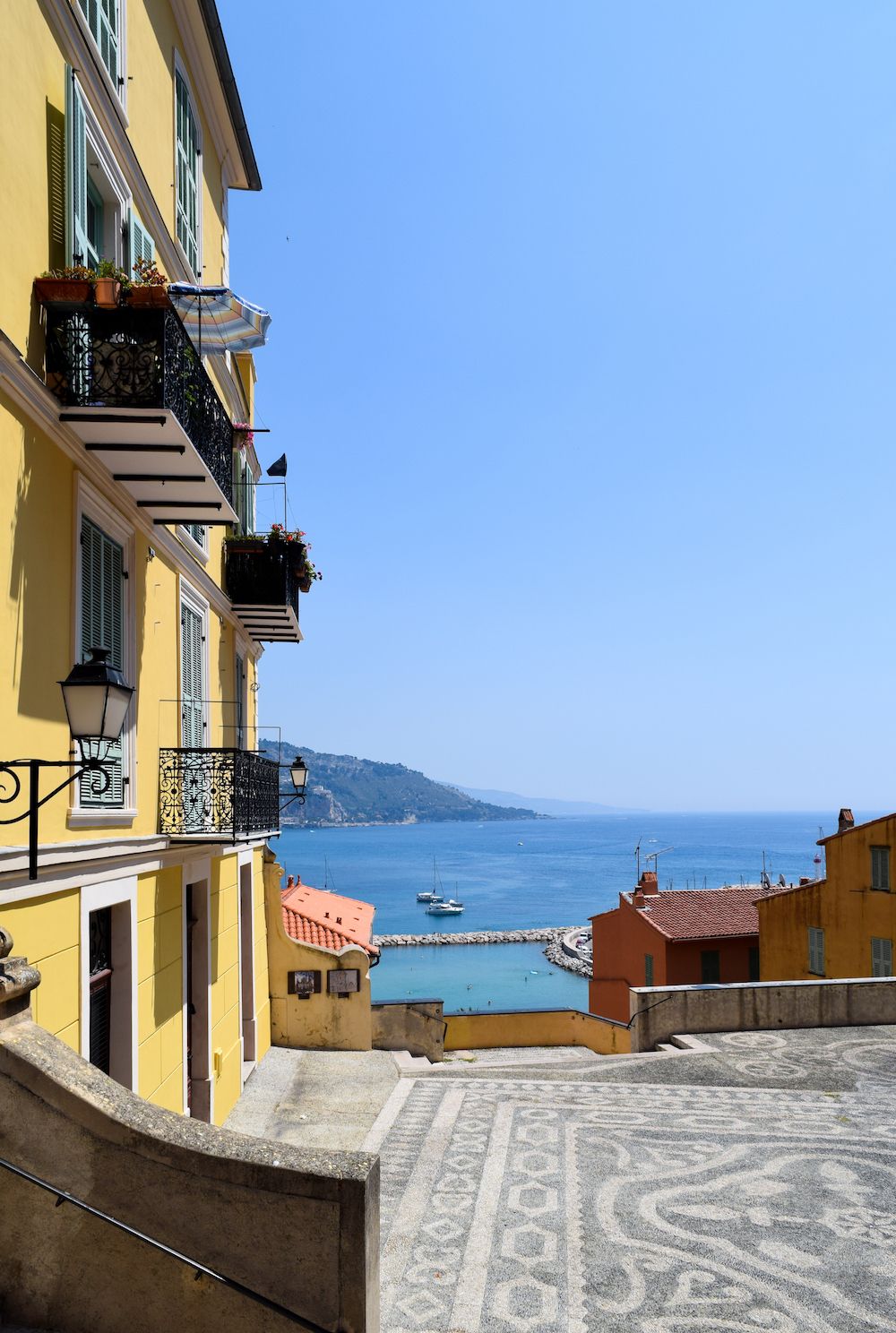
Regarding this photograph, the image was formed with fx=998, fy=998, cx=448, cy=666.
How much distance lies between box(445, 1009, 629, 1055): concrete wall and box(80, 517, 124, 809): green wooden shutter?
596 inches

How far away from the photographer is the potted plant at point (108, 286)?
732 cm

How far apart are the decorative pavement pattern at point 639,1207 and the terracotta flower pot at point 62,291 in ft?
24.5

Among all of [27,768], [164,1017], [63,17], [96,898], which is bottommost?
[164,1017]

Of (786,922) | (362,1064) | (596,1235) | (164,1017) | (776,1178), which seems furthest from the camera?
(786,922)

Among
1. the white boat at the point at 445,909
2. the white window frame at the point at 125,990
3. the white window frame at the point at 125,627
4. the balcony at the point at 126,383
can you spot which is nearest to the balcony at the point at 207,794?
the white window frame at the point at 125,627

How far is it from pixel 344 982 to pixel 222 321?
1263 centimetres

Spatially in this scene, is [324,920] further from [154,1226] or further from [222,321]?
[154,1226]

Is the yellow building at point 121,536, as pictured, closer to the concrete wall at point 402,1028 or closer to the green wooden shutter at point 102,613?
the green wooden shutter at point 102,613

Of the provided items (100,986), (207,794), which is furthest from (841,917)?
(100,986)

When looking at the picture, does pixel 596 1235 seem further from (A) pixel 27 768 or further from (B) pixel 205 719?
(B) pixel 205 719

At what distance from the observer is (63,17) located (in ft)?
24.7

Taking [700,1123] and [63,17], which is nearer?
[63,17]

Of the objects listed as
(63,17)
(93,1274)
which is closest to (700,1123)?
(93,1274)

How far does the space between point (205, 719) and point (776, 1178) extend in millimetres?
8431
